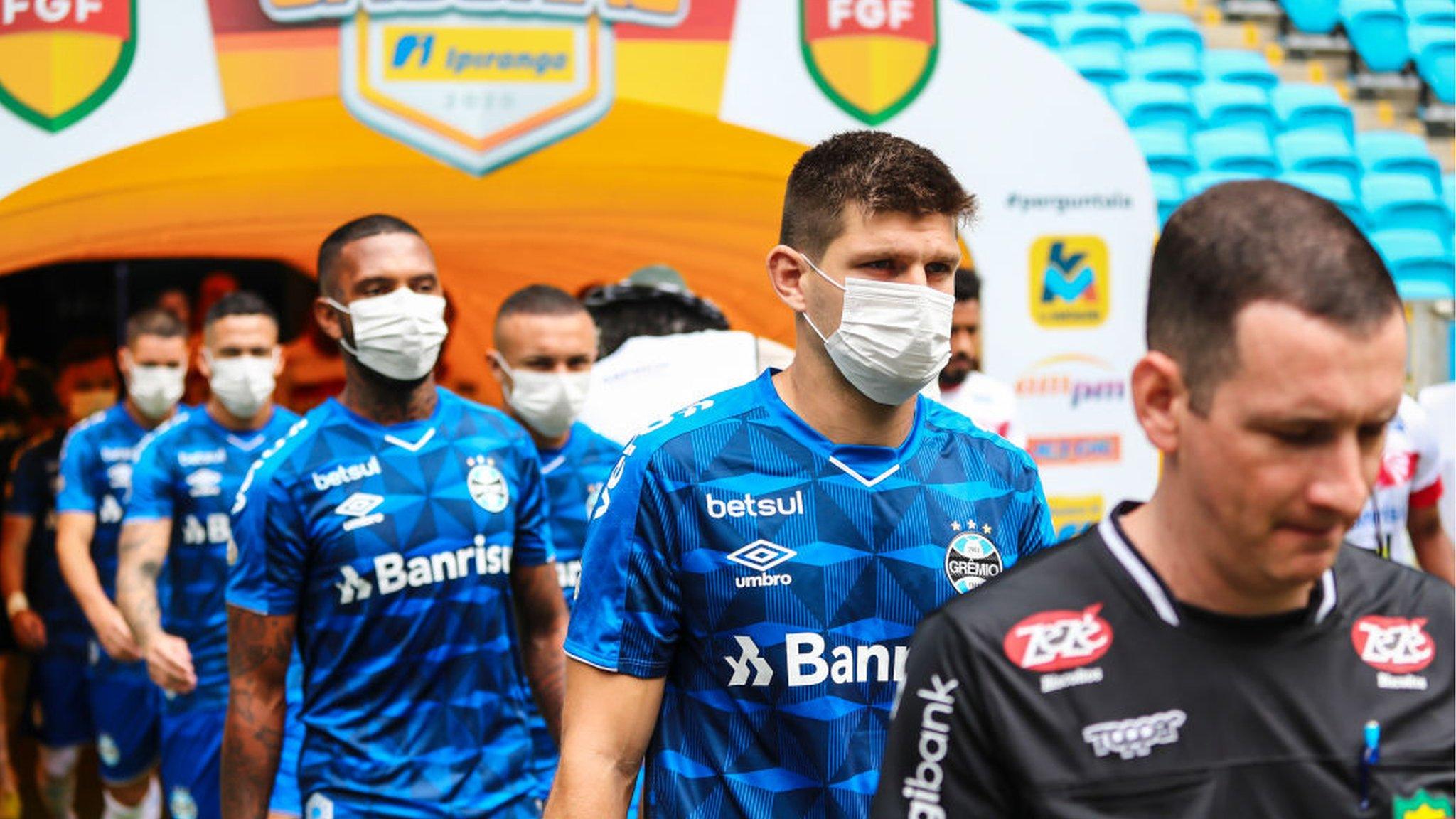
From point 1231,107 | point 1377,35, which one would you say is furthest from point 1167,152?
point 1377,35

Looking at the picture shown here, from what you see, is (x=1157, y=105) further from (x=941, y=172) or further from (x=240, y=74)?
(x=941, y=172)

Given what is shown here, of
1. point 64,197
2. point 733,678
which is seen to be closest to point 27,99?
point 64,197

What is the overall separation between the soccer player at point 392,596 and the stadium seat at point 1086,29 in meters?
6.47

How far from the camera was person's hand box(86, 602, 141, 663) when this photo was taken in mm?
6059

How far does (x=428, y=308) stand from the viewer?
161 inches

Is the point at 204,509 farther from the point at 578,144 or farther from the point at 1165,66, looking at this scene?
the point at 1165,66

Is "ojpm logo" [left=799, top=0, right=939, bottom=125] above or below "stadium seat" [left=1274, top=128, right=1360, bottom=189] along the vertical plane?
above

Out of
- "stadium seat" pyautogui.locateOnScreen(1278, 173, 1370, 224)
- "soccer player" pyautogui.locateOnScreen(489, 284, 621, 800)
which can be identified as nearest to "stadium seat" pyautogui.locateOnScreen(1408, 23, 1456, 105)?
"stadium seat" pyautogui.locateOnScreen(1278, 173, 1370, 224)

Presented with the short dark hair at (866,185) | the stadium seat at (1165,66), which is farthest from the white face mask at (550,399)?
the stadium seat at (1165,66)

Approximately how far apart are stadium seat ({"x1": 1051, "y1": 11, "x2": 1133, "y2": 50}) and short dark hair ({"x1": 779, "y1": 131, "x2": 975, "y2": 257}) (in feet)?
23.9

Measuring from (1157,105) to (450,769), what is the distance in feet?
22.8

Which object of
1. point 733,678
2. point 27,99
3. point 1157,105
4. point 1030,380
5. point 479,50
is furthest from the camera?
point 1157,105

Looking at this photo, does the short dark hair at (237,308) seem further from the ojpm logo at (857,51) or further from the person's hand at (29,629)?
the ojpm logo at (857,51)

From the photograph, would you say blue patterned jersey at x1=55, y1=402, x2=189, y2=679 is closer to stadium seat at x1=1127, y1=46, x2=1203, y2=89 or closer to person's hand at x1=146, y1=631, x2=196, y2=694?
person's hand at x1=146, y1=631, x2=196, y2=694
